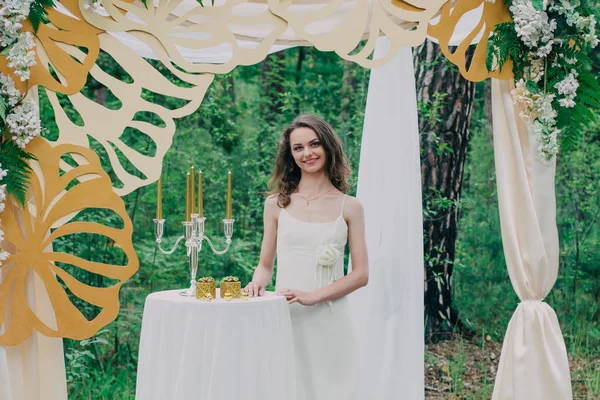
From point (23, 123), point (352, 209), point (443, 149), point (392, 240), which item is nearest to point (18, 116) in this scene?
point (23, 123)

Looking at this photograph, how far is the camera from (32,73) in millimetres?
3285

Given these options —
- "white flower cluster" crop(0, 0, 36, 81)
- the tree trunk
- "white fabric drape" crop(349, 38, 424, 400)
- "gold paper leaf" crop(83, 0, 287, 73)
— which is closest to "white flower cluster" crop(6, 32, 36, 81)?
"white flower cluster" crop(0, 0, 36, 81)

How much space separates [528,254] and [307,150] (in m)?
1.21

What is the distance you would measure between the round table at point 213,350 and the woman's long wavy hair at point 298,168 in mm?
783

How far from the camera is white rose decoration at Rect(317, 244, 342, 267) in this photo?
→ 3444 millimetres

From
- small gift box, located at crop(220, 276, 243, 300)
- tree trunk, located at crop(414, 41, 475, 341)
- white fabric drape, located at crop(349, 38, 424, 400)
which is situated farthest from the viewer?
tree trunk, located at crop(414, 41, 475, 341)


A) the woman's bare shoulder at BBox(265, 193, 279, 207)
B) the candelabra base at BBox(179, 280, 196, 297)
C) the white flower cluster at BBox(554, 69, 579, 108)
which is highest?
the white flower cluster at BBox(554, 69, 579, 108)

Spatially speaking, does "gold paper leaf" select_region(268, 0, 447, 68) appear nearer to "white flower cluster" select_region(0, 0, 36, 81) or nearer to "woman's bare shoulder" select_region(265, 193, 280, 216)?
"woman's bare shoulder" select_region(265, 193, 280, 216)

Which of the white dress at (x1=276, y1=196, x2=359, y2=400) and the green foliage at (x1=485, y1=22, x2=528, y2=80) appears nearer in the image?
the white dress at (x1=276, y1=196, x2=359, y2=400)

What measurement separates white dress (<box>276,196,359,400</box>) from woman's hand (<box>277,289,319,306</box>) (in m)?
0.09

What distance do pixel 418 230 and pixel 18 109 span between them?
217cm

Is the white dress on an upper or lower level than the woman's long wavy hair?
lower

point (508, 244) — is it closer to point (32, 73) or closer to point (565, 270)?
point (32, 73)

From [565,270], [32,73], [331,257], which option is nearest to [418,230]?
[331,257]
